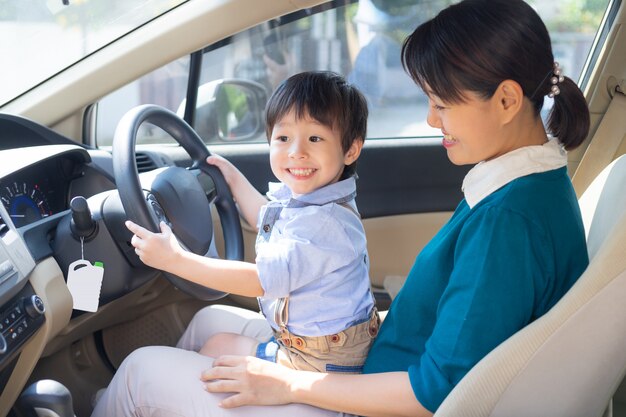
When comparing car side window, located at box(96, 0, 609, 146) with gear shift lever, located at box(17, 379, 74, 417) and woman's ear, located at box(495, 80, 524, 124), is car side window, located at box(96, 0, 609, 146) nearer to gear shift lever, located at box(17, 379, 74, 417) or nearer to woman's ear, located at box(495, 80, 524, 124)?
gear shift lever, located at box(17, 379, 74, 417)

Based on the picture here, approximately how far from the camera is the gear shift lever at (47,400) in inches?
56.7

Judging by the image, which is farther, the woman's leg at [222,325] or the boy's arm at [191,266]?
the woman's leg at [222,325]

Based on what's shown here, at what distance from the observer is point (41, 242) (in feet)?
5.31

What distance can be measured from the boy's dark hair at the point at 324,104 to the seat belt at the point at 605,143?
2.90 ft

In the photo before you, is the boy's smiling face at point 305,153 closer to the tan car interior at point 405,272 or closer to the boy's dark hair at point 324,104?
the boy's dark hair at point 324,104

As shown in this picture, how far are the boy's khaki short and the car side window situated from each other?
1.10 m

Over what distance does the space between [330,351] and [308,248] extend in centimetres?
20

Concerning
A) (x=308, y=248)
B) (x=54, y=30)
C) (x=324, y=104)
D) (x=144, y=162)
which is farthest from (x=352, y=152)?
(x=54, y=30)

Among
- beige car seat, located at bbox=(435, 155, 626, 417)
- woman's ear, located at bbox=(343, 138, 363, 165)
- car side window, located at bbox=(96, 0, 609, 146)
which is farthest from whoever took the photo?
car side window, located at bbox=(96, 0, 609, 146)

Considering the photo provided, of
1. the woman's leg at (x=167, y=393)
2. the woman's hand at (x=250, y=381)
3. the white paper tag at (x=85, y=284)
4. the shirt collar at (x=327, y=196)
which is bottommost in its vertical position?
the woman's leg at (x=167, y=393)

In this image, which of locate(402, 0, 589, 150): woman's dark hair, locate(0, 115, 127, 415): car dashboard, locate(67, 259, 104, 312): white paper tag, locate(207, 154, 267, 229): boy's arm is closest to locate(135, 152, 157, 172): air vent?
locate(0, 115, 127, 415): car dashboard

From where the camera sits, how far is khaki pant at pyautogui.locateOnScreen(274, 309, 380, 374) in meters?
1.49

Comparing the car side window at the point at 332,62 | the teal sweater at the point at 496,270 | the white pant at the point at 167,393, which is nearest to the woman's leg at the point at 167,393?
the white pant at the point at 167,393

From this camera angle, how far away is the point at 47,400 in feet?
4.72
